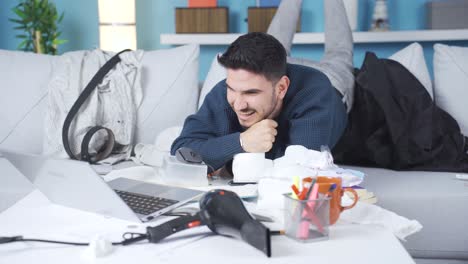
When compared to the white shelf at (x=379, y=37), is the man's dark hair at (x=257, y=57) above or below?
above

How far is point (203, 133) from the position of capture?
1983 millimetres

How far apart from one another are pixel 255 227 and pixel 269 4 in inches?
114

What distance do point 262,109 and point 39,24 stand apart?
2.43 m

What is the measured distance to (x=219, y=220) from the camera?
1.03 metres

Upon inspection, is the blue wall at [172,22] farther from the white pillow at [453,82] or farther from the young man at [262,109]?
the young man at [262,109]

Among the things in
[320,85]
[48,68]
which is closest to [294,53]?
[48,68]

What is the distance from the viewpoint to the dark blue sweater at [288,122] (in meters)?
1.82

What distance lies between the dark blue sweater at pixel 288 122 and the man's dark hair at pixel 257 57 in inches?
4.9

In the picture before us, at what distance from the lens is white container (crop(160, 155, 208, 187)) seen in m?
1.47

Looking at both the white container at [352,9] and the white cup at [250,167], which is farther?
the white container at [352,9]

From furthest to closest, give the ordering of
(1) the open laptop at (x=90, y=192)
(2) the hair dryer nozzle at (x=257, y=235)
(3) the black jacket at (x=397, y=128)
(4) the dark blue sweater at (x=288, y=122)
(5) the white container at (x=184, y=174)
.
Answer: (3) the black jacket at (x=397, y=128), (4) the dark blue sweater at (x=288, y=122), (5) the white container at (x=184, y=174), (1) the open laptop at (x=90, y=192), (2) the hair dryer nozzle at (x=257, y=235)

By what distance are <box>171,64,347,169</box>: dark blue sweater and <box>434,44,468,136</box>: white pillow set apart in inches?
25.9

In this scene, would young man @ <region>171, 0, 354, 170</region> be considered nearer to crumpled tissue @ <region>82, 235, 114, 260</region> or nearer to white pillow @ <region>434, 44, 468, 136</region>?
white pillow @ <region>434, 44, 468, 136</region>

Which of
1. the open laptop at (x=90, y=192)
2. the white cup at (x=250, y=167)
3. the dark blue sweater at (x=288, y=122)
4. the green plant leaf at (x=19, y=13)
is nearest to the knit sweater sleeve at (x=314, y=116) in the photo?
the dark blue sweater at (x=288, y=122)
